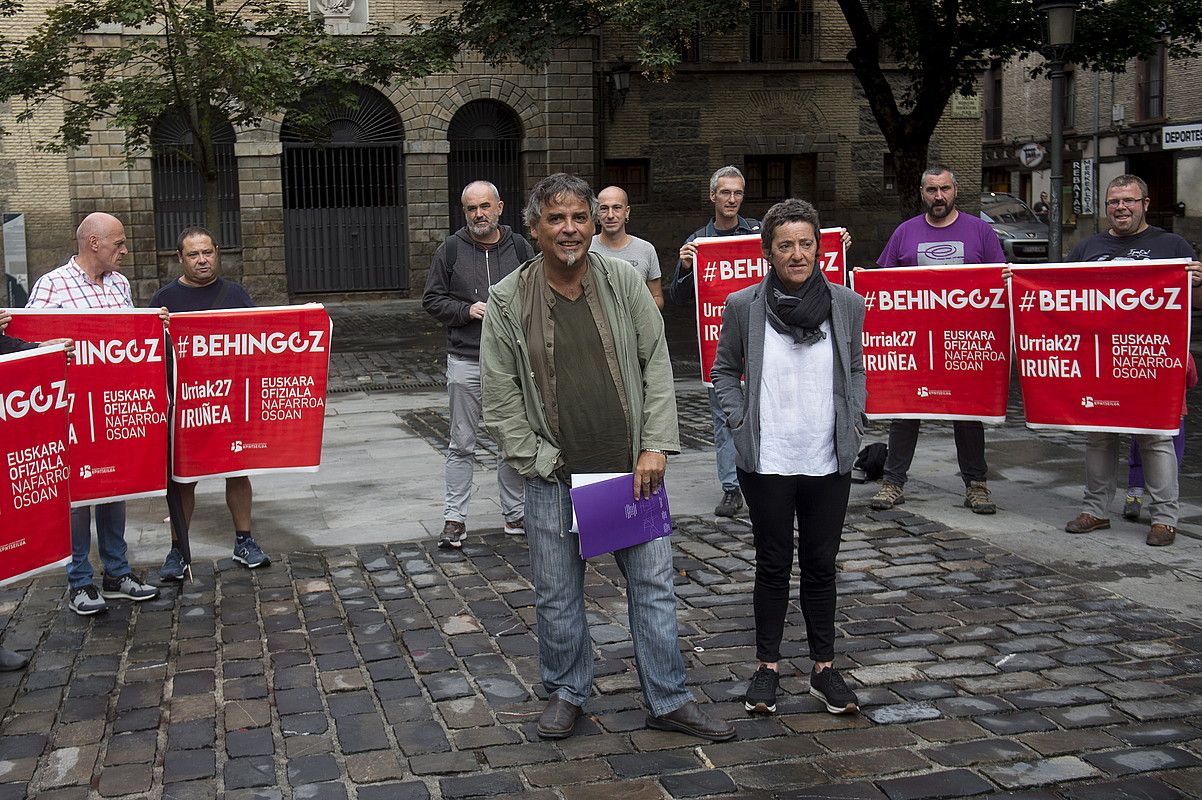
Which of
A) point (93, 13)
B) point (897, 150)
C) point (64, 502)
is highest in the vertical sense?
point (93, 13)

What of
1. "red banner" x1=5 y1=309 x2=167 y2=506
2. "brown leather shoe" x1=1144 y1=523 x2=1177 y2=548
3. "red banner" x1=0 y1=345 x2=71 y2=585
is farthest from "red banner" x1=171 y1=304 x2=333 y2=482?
"brown leather shoe" x1=1144 y1=523 x2=1177 y2=548

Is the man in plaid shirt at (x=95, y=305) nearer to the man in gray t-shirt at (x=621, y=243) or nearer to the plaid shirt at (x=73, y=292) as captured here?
the plaid shirt at (x=73, y=292)

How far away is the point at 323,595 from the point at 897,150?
1559 centimetres

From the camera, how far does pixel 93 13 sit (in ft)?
58.3

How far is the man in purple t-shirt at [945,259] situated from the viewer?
8250 millimetres

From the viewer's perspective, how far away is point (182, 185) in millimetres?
26703

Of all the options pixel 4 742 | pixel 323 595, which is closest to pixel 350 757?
pixel 4 742

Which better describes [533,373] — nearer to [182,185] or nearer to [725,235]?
[725,235]

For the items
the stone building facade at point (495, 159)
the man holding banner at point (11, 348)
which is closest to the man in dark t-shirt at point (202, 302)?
the man holding banner at point (11, 348)

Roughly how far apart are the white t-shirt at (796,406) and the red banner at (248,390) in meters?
3.26

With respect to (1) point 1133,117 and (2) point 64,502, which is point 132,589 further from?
(1) point 1133,117

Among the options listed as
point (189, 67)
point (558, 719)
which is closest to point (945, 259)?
point (558, 719)

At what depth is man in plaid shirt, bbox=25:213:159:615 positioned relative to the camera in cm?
647

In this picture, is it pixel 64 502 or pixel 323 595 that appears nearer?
pixel 64 502
